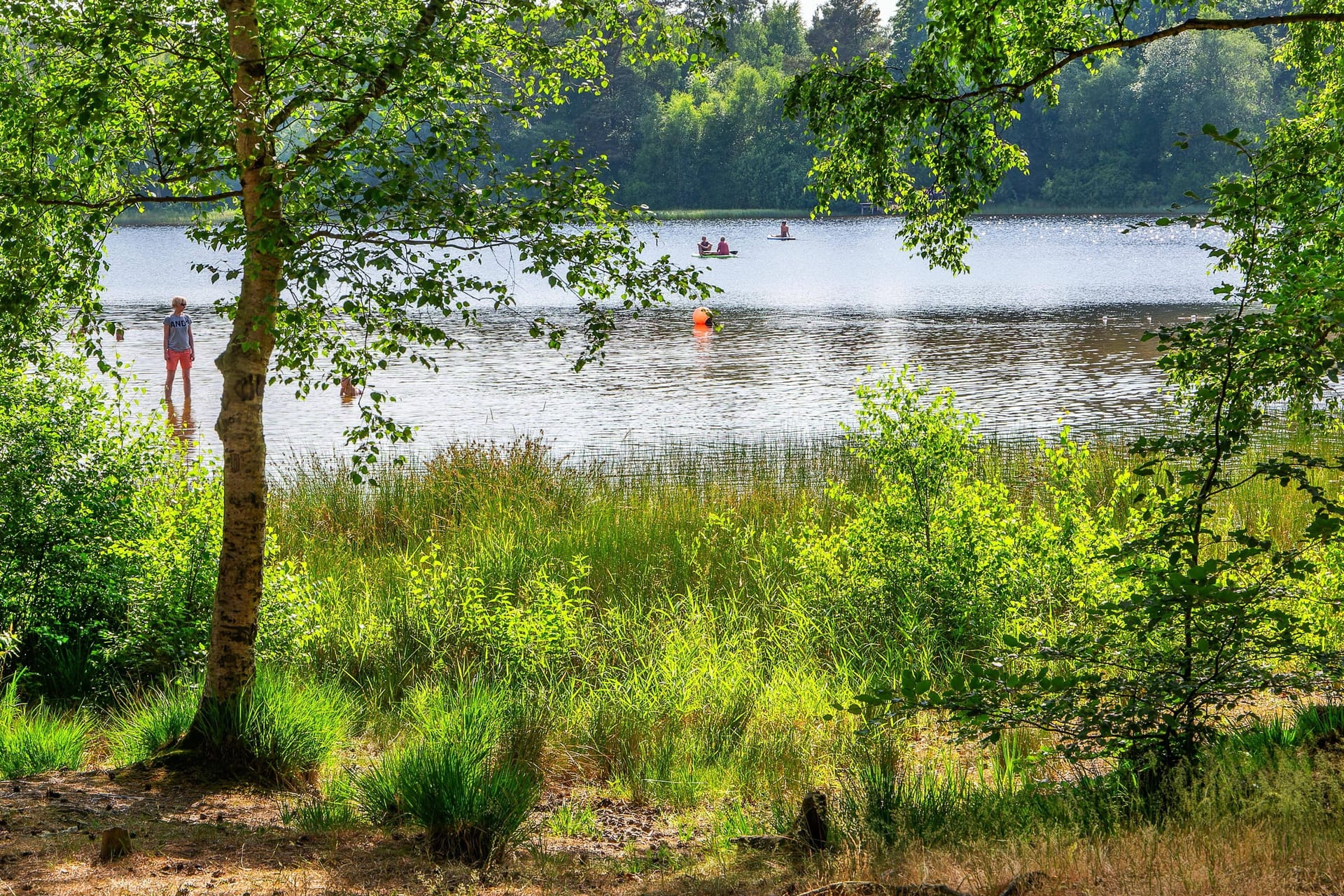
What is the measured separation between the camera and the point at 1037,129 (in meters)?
109

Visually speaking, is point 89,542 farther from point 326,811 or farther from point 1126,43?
point 1126,43

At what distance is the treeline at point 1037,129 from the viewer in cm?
10138

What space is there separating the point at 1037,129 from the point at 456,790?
371 ft

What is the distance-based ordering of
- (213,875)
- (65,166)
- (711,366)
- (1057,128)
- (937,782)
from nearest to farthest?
(213,875)
(937,782)
(65,166)
(711,366)
(1057,128)

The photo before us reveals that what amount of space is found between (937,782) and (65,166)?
557 centimetres

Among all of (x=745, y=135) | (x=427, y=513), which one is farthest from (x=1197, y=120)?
(x=427, y=513)

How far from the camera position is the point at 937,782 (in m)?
6.05

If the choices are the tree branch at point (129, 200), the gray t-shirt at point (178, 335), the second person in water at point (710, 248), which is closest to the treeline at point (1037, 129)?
the second person in water at point (710, 248)

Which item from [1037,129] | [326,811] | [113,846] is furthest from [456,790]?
[1037,129]

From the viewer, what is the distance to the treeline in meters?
101

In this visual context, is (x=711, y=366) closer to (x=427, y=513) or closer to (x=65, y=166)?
(x=427, y=513)

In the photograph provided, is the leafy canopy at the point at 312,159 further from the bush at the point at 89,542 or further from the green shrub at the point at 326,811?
the green shrub at the point at 326,811

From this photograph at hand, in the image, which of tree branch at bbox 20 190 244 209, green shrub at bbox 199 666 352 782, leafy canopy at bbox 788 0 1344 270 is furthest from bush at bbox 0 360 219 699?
leafy canopy at bbox 788 0 1344 270

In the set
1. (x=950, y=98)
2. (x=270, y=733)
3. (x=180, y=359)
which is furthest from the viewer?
(x=180, y=359)
